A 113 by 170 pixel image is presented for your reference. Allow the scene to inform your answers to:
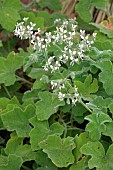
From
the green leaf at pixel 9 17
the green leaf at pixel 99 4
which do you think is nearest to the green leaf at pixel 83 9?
the green leaf at pixel 99 4

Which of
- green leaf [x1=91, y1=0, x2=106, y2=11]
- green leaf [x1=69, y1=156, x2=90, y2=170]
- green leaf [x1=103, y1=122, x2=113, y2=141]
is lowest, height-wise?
green leaf [x1=69, y1=156, x2=90, y2=170]

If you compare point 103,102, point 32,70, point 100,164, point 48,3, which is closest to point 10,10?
point 48,3

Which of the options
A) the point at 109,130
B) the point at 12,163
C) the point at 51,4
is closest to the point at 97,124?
the point at 109,130

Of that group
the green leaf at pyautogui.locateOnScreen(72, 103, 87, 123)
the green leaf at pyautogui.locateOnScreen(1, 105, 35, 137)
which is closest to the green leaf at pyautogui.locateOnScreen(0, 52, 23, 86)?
the green leaf at pyautogui.locateOnScreen(1, 105, 35, 137)

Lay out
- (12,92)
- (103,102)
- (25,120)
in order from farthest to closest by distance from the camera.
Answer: (12,92)
(25,120)
(103,102)

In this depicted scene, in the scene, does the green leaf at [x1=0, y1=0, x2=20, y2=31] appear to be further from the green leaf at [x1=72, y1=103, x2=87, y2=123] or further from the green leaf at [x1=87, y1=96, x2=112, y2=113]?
the green leaf at [x1=87, y1=96, x2=112, y2=113]

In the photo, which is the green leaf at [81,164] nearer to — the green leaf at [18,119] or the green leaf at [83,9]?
the green leaf at [18,119]

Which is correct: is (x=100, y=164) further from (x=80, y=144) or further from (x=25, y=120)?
(x=25, y=120)

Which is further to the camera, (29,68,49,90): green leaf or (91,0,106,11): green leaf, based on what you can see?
(91,0,106,11): green leaf
